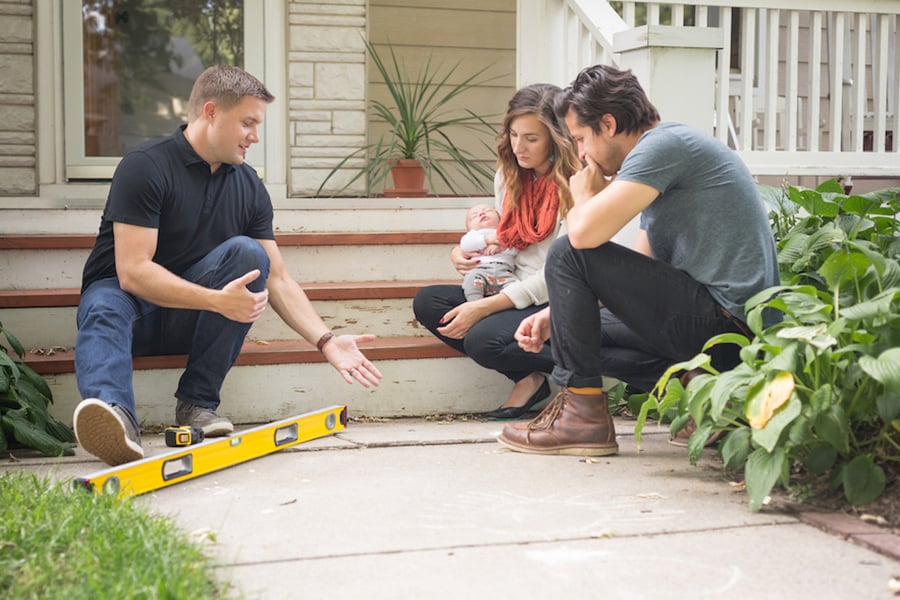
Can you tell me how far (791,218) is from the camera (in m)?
3.83

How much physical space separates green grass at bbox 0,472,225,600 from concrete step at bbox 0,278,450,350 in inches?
58.1

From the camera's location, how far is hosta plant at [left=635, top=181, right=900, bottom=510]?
7.70 feet

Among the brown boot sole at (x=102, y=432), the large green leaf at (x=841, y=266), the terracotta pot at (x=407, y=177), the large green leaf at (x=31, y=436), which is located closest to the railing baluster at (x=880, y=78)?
the terracotta pot at (x=407, y=177)

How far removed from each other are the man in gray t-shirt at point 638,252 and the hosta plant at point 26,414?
4.63 ft

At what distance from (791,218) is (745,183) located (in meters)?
0.97

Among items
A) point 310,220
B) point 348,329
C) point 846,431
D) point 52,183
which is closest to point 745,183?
point 846,431

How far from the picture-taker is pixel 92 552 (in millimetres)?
1960

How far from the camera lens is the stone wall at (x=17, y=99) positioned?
4.91m

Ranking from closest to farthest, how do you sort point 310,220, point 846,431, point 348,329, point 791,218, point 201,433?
1. point 846,431
2. point 201,433
3. point 791,218
4. point 348,329
5. point 310,220

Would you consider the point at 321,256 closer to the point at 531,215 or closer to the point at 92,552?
the point at 531,215

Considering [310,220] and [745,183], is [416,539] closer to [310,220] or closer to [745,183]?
[745,183]

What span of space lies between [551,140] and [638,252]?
72 cm

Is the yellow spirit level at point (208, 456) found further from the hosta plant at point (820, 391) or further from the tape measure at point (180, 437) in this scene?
the hosta plant at point (820, 391)

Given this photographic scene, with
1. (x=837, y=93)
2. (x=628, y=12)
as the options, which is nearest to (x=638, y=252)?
(x=628, y=12)
